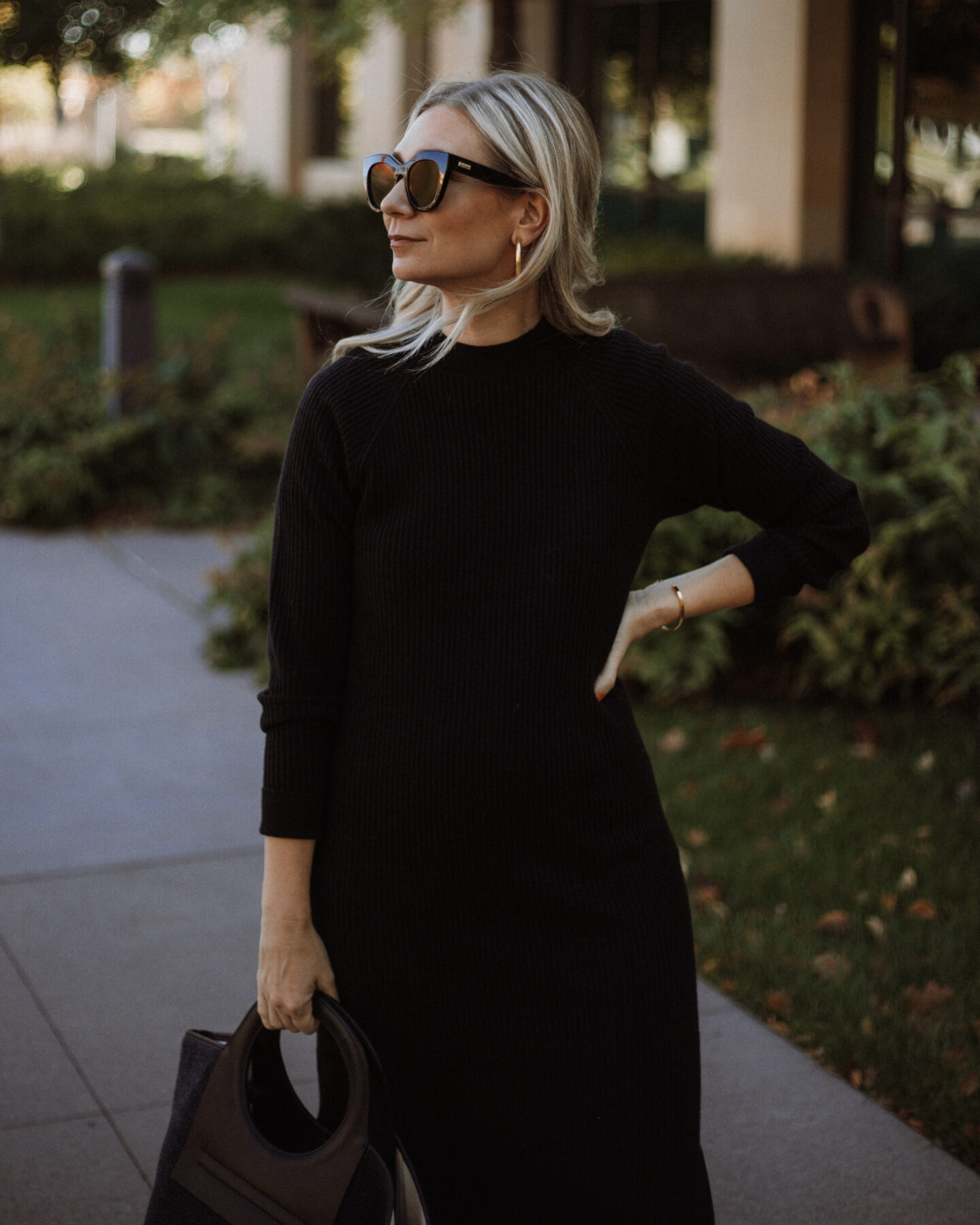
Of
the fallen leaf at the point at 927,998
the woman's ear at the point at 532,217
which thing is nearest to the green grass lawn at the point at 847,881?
the fallen leaf at the point at 927,998

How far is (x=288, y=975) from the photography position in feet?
6.79

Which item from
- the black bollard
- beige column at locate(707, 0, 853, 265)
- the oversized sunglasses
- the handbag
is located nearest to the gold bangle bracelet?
the oversized sunglasses

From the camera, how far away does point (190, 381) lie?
33.4 ft

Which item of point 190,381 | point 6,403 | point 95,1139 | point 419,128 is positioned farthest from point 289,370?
point 419,128

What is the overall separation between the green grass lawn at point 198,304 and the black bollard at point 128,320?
4.24 meters

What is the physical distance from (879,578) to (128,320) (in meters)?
6.17

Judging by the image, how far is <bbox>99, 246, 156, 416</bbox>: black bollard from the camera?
10008 mm

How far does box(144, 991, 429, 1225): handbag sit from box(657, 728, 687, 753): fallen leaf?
3470 millimetres

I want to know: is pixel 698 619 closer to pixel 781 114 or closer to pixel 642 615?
pixel 642 615

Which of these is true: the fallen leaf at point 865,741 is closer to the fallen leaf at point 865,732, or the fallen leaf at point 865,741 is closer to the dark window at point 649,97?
the fallen leaf at point 865,732

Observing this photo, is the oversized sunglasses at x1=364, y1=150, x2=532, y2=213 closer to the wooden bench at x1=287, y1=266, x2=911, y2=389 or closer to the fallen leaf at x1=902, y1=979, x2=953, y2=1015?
the fallen leaf at x1=902, y1=979, x2=953, y2=1015

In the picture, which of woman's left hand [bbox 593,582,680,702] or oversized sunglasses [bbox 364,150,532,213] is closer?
oversized sunglasses [bbox 364,150,532,213]

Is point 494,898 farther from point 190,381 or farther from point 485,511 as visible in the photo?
point 190,381

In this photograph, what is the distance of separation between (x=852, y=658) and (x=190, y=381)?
233 inches
